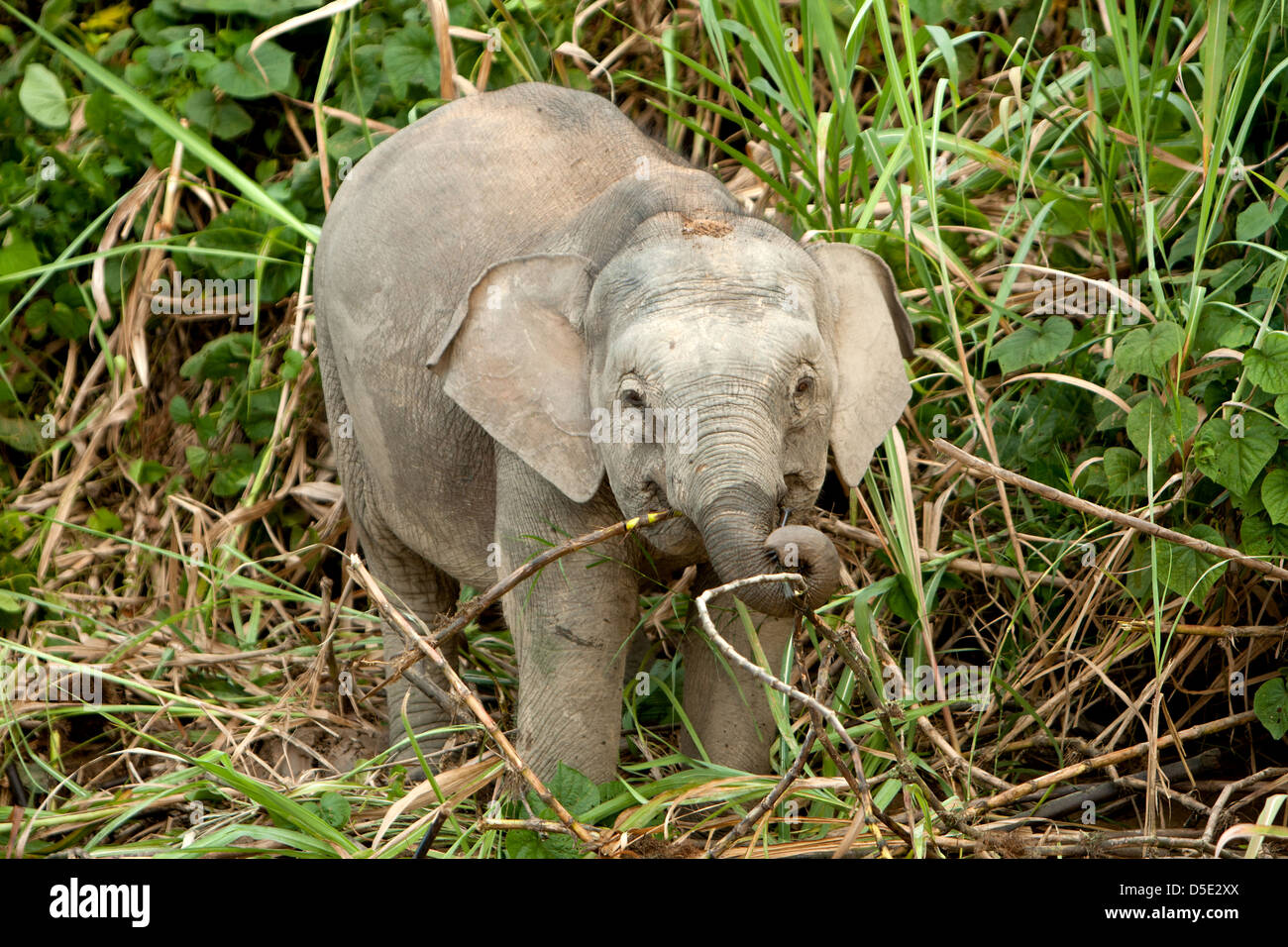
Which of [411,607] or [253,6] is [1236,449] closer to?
[411,607]

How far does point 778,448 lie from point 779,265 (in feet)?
1.34

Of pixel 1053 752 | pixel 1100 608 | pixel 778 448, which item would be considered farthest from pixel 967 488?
pixel 778 448

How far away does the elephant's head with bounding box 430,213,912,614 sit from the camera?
10.1ft

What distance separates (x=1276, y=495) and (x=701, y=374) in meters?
1.47

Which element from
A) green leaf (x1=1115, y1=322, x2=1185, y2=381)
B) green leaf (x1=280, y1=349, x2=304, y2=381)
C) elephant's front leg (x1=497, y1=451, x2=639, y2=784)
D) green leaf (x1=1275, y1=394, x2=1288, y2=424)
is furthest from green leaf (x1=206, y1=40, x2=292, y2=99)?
green leaf (x1=1275, y1=394, x2=1288, y2=424)

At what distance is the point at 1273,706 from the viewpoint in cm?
376

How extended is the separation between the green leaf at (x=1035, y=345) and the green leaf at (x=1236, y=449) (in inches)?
17.7

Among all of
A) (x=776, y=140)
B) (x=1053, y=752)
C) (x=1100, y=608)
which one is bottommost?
(x=1053, y=752)

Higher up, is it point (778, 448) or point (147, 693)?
point (778, 448)

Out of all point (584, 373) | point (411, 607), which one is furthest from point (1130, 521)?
point (411, 607)

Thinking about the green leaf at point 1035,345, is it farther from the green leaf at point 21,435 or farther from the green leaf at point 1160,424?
the green leaf at point 21,435

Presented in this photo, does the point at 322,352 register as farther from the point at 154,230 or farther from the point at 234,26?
the point at 234,26

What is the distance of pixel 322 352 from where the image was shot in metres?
4.52

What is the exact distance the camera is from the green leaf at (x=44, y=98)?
5773 millimetres
